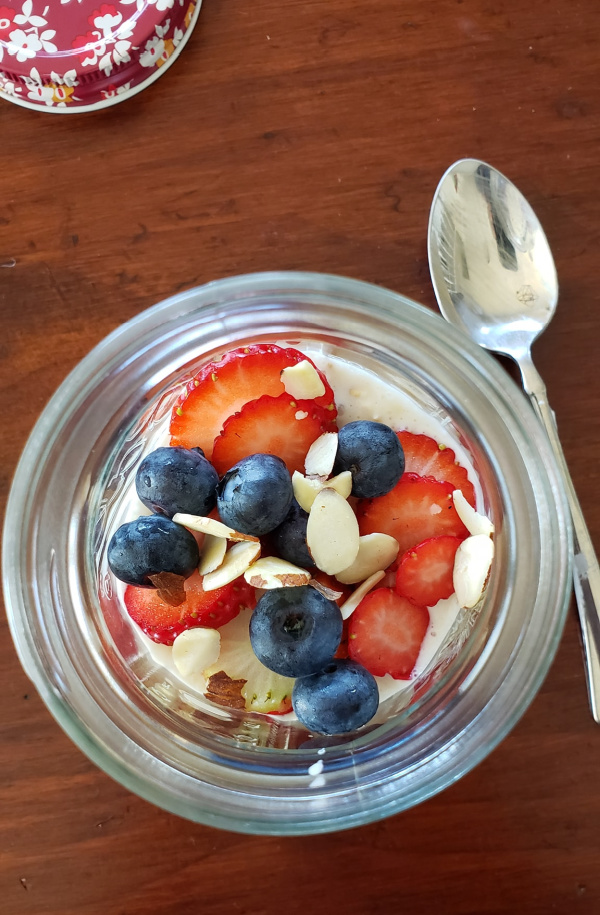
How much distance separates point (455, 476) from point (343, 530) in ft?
0.57

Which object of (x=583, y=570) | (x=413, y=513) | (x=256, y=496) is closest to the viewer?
(x=256, y=496)

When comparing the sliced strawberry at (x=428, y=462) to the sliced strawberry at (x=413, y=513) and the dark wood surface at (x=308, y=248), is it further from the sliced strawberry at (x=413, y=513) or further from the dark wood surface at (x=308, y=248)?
the dark wood surface at (x=308, y=248)

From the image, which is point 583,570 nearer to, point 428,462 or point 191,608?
point 428,462

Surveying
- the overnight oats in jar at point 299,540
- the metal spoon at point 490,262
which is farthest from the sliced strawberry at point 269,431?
the metal spoon at point 490,262

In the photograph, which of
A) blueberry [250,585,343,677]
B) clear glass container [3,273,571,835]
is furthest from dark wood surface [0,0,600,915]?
blueberry [250,585,343,677]

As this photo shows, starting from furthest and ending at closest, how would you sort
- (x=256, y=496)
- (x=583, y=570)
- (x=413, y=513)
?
(x=583, y=570)
(x=413, y=513)
(x=256, y=496)

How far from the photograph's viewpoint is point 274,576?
0.65 metres

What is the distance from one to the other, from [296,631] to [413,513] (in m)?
0.19

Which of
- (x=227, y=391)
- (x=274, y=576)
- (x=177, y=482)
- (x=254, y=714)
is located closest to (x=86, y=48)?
(x=227, y=391)

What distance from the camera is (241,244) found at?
3.17ft

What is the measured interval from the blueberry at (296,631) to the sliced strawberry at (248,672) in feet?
0.24

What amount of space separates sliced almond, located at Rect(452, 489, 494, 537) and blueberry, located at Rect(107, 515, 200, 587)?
10.7 inches

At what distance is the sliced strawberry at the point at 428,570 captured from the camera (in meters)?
0.71

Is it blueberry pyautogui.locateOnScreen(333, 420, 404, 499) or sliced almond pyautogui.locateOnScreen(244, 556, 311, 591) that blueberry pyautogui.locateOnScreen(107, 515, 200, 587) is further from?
blueberry pyautogui.locateOnScreen(333, 420, 404, 499)
